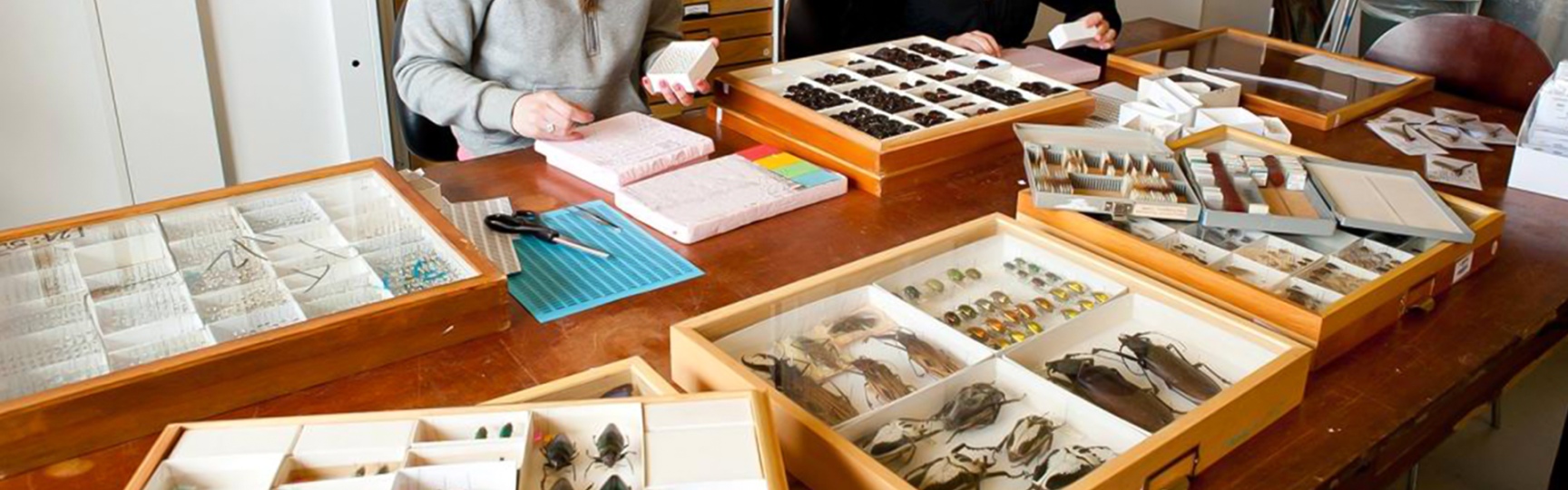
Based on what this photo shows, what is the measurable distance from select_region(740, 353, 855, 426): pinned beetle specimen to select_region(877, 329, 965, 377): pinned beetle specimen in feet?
0.37

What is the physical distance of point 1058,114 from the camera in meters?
2.04

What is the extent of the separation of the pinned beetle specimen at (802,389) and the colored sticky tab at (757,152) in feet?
2.23

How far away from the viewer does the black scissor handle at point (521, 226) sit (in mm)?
1588

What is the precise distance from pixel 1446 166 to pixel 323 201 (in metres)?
1.77

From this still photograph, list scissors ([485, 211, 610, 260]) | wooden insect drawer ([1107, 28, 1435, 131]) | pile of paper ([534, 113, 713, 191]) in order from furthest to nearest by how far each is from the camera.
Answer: wooden insect drawer ([1107, 28, 1435, 131]) < pile of paper ([534, 113, 713, 191]) < scissors ([485, 211, 610, 260])

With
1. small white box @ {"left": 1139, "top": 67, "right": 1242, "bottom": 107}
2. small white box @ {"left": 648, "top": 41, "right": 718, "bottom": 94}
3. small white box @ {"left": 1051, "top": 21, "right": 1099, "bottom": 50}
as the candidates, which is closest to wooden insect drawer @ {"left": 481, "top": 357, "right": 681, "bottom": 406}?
small white box @ {"left": 648, "top": 41, "right": 718, "bottom": 94}

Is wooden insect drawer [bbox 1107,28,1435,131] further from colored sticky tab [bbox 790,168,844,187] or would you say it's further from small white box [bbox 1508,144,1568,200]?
colored sticky tab [bbox 790,168,844,187]

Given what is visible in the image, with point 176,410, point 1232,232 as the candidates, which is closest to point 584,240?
point 176,410

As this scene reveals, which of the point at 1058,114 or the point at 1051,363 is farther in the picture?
the point at 1058,114

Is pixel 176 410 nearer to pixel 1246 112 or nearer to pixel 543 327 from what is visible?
pixel 543 327

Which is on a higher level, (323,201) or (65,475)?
(323,201)

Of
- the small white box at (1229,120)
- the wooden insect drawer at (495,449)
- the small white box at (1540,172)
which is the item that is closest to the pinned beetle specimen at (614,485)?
the wooden insect drawer at (495,449)

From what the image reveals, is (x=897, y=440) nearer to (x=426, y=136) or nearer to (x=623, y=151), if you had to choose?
(x=623, y=151)

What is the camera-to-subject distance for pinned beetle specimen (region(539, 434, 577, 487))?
39.4 inches
